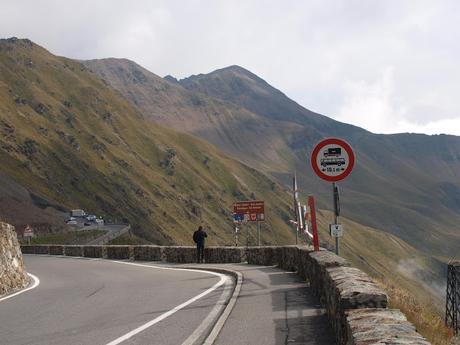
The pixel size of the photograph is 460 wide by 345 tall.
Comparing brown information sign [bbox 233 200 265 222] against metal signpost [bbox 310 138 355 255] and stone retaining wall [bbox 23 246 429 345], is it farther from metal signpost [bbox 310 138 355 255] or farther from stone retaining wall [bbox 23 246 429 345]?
metal signpost [bbox 310 138 355 255]

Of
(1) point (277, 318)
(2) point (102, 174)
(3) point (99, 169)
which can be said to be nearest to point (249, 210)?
(1) point (277, 318)

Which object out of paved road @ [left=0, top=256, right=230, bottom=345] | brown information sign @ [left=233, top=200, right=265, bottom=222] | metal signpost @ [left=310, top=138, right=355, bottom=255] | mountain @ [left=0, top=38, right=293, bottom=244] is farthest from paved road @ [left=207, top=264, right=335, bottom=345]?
mountain @ [left=0, top=38, right=293, bottom=244]

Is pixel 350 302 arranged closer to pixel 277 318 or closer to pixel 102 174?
pixel 277 318

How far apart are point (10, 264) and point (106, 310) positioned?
710 centimetres

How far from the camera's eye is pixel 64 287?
1653cm

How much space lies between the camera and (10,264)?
678 inches

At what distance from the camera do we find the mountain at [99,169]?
113875mm

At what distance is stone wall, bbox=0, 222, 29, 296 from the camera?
1630 centimetres

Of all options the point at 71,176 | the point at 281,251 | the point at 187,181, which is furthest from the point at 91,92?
the point at 281,251

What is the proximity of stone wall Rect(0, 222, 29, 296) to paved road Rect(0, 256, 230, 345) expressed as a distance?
0.71 meters

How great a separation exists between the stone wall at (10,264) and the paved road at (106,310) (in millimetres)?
712

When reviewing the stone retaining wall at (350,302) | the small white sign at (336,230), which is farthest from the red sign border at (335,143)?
the stone retaining wall at (350,302)

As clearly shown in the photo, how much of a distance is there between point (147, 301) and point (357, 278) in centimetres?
587

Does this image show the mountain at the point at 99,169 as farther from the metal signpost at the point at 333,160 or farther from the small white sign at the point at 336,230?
the small white sign at the point at 336,230
